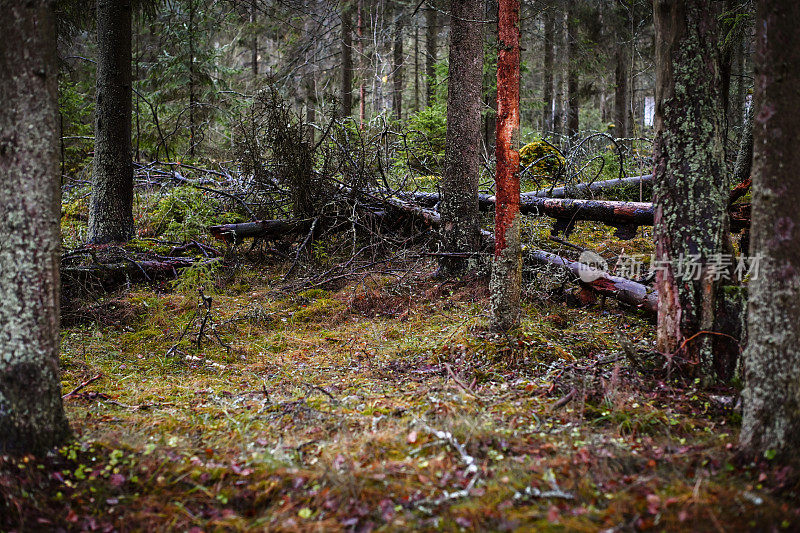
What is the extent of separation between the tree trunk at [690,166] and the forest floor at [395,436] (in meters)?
0.49

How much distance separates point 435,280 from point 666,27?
4.42m

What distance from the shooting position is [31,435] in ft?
9.50

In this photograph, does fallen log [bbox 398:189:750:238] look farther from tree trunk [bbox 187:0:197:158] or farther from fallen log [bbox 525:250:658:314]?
tree trunk [bbox 187:0:197:158]

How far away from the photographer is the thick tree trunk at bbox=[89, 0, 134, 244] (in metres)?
8.20

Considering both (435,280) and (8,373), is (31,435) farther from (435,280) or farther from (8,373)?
(435,280)

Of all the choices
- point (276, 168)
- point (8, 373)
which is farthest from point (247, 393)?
point (276, 168)

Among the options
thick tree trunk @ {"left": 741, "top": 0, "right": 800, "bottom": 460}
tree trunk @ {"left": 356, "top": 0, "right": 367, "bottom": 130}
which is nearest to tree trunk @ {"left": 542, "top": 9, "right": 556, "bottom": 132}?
tree trunk @ {"left": 356, "top": 0, "right": 367, "bottom": 130}

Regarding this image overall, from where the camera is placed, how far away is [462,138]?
281 inches

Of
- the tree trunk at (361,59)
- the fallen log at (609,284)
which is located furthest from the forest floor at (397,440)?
the tree trunk at (361,59)

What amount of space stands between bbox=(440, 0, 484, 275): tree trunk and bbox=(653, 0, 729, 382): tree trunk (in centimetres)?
329

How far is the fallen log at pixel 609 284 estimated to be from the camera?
18.0 ft

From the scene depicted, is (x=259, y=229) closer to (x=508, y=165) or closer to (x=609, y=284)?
(x=508, y=165)

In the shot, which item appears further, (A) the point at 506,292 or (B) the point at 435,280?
(B) the point at 435,280

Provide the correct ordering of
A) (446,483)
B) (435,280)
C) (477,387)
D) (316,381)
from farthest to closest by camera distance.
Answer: (435,280) → (316,381) → (477,387) → (446,483)
